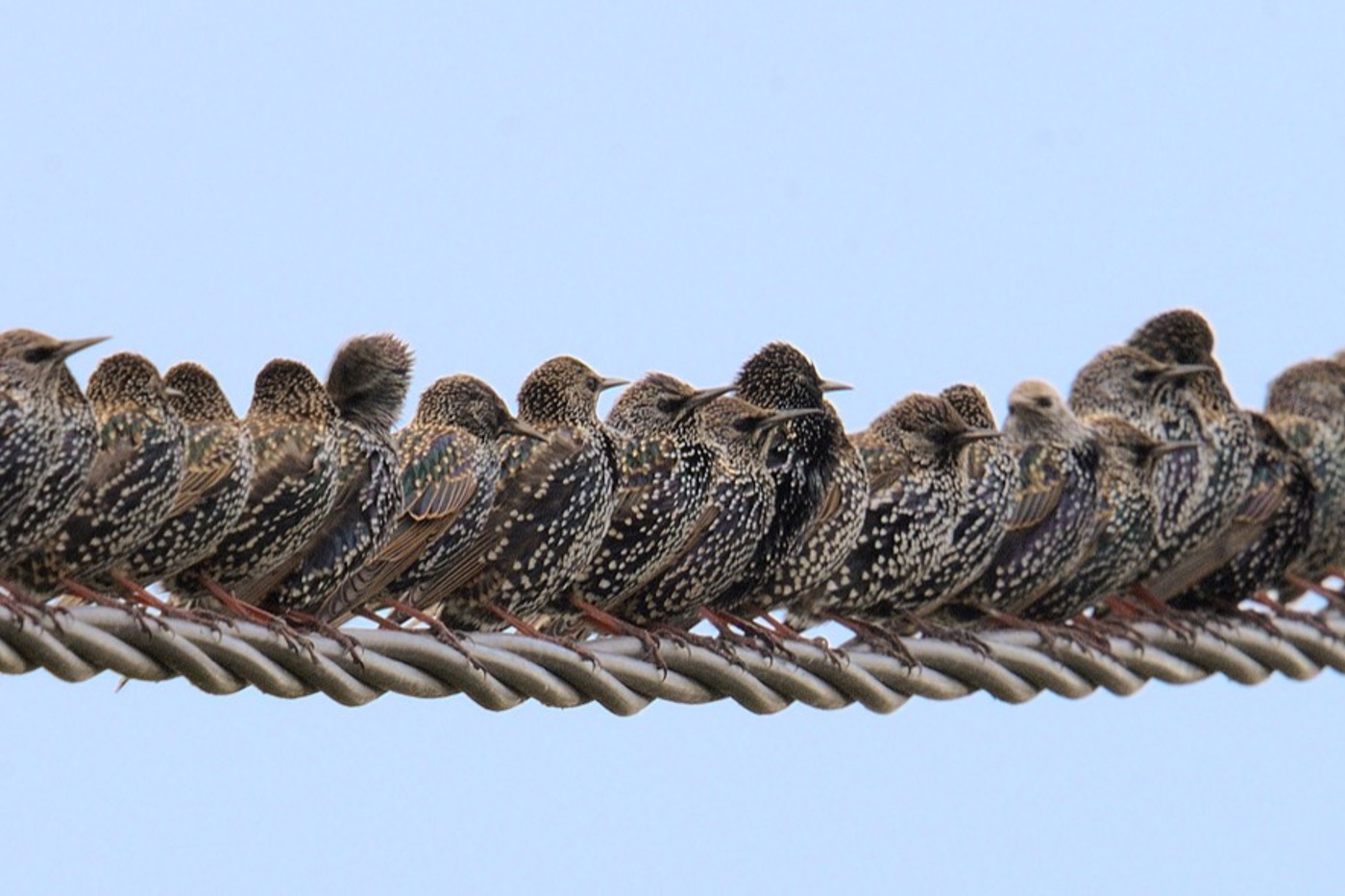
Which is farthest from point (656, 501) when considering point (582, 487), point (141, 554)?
point (141, 554)

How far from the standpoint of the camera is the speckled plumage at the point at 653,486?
8195 mm

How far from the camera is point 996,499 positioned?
9047 millimetres

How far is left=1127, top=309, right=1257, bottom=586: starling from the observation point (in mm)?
9805

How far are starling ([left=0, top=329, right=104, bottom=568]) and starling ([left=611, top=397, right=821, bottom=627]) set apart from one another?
171 centimetres

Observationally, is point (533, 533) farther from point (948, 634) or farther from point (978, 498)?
point (978, 498)

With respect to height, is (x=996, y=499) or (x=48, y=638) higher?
(x=996, y=499)

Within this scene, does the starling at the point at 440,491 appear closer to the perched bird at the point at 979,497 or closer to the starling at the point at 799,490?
the starling at the point at 799,490

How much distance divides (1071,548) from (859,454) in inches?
30.3

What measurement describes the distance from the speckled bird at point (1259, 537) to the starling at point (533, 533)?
2428mm

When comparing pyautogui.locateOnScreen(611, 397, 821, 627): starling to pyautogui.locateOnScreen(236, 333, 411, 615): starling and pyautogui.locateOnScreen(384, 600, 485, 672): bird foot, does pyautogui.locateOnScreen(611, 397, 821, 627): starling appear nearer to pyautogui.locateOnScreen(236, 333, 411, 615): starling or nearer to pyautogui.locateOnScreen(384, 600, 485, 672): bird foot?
pyautogui.locateOnScreen(384, 600, 485, 672): bird foot

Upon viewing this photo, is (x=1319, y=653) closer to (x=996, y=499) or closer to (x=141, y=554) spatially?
(x=996, y=499)

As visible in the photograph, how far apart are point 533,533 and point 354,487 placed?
47cm

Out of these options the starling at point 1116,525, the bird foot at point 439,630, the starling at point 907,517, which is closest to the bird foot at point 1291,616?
the starling at point 1116,525

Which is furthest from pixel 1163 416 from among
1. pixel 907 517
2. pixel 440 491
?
pixel 440 491
